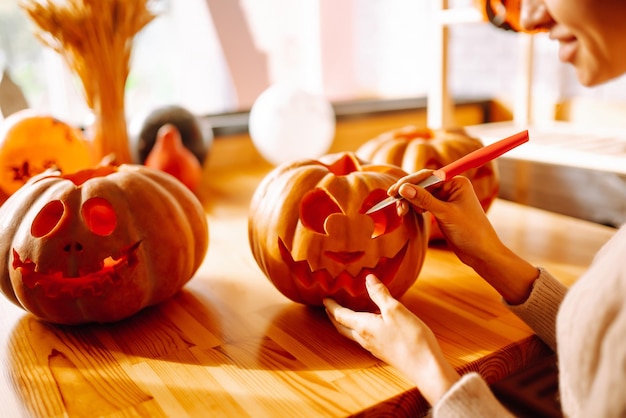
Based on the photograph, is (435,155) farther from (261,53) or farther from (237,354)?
(261,53)

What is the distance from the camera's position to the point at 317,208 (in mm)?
790

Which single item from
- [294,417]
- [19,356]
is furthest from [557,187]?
[19,356]

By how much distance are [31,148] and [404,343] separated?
86cm

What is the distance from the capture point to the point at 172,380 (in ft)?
2.08

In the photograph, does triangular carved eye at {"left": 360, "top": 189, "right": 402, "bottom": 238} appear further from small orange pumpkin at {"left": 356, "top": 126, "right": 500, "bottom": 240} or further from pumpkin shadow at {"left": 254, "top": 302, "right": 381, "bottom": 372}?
small orange pumpkin at {"left": 356, "top": 126, "right": 500, "bottom": 240}

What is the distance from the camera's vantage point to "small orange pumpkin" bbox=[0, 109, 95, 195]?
42.7 inches

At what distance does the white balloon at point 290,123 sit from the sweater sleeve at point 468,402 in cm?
106

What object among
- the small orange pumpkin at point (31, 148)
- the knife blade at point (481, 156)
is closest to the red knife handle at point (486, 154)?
the knife blade at point (481, 156)

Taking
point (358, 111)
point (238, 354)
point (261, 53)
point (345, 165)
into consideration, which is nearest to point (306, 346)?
point (238, 354)

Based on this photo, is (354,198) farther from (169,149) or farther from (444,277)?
(169,149)

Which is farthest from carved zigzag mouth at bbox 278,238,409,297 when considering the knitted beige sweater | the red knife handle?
the knitted beige sweater

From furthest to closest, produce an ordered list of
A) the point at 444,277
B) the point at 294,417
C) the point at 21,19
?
1. the point at 21,19
2. the point at 444,277
3. the point at 294,417

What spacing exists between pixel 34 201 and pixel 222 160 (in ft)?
3.29

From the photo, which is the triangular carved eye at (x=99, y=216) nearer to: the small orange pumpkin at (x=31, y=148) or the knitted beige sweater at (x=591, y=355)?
the small orange pumpkin at (x=31, y=148)
